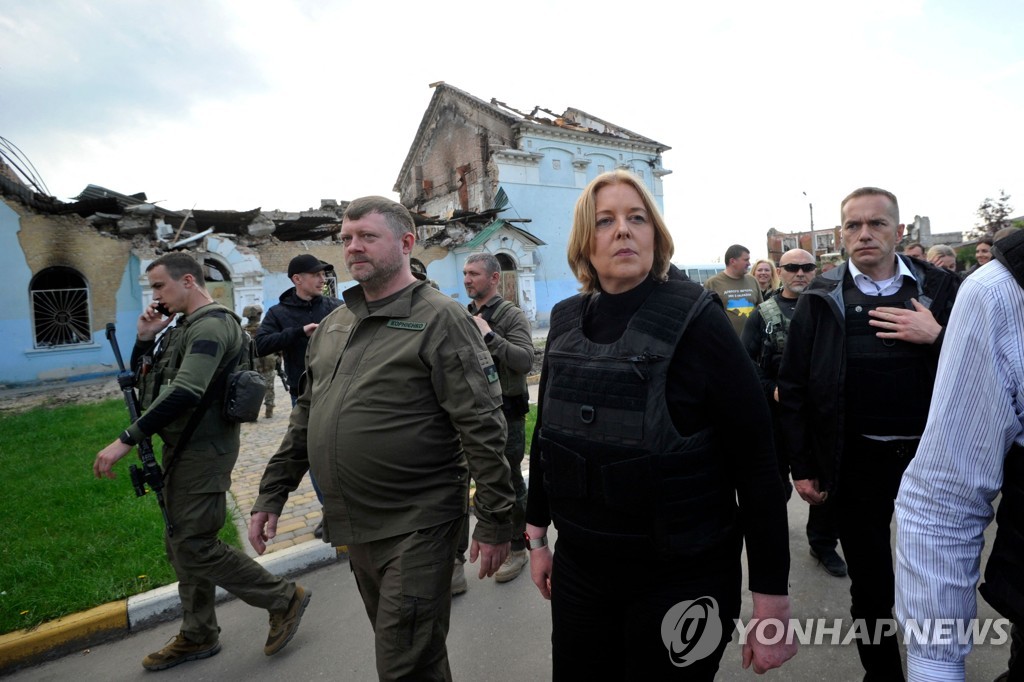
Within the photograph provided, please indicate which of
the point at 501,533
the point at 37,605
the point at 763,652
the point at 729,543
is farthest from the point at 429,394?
the point at 37,605

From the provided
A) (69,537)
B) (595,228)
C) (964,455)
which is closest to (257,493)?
(69,537)

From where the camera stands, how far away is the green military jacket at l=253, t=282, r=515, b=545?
219cm

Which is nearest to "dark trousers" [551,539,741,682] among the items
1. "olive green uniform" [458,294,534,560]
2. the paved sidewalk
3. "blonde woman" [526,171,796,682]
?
"blonde woman" [526,171,796,682]

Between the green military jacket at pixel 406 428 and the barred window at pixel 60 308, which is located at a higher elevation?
the barred window at pixel 60 308

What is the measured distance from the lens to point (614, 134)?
2845 cm

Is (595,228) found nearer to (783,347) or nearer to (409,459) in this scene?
(409,459)

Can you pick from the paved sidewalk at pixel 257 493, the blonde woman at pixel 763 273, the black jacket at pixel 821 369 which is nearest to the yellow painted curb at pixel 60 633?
the paved sidewalk at pixel 257 493

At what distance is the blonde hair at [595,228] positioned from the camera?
5.99ft

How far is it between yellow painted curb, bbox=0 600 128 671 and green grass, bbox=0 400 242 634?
3.0 inches

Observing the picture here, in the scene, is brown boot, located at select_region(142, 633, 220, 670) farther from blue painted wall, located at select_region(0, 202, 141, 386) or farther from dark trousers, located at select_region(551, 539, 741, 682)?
blue painted wall, located at select_region(0, 202, 141, 386)

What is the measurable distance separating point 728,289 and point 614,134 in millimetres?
24973

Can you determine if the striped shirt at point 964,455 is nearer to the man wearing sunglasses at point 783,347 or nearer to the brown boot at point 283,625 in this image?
the man wearing sunglasses at point 783,347

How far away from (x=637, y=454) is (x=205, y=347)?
2499mm

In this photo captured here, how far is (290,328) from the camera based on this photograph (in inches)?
185
